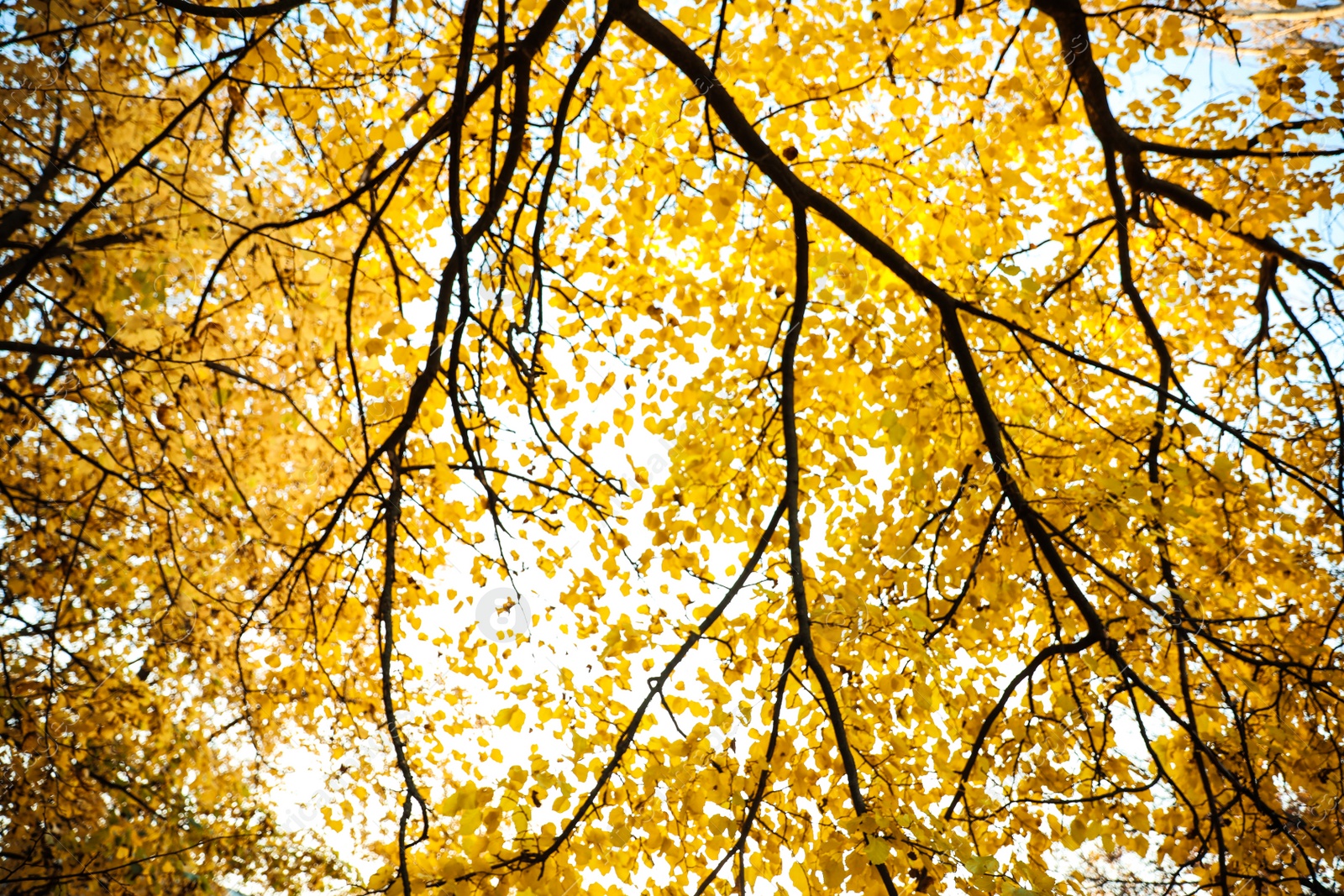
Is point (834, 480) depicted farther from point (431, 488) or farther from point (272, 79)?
point (272, 79)

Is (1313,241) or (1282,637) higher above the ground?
(1313,241)

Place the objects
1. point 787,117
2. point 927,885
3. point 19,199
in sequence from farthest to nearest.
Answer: point 787,117
point 19,199
point 927,885

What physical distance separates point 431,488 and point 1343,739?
513 cm

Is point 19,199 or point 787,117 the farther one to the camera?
point 787,117

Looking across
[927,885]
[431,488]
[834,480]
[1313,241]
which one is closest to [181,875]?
[431,488]

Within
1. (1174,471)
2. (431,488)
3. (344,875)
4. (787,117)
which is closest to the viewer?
(1174,471)

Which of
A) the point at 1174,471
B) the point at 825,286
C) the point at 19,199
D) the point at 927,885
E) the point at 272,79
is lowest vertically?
the point at 927,885

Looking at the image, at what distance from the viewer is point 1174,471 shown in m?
2.95

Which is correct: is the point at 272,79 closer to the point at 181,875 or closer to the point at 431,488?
the point at 431,488

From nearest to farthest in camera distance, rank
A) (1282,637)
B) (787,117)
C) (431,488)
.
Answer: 1. (787,117)
2. (431,488)
3. (1282,637)

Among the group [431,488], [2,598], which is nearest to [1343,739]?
[431,488]

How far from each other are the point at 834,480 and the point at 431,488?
250cm

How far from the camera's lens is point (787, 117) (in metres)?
4.28

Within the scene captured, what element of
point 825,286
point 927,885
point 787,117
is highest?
point 787,117
